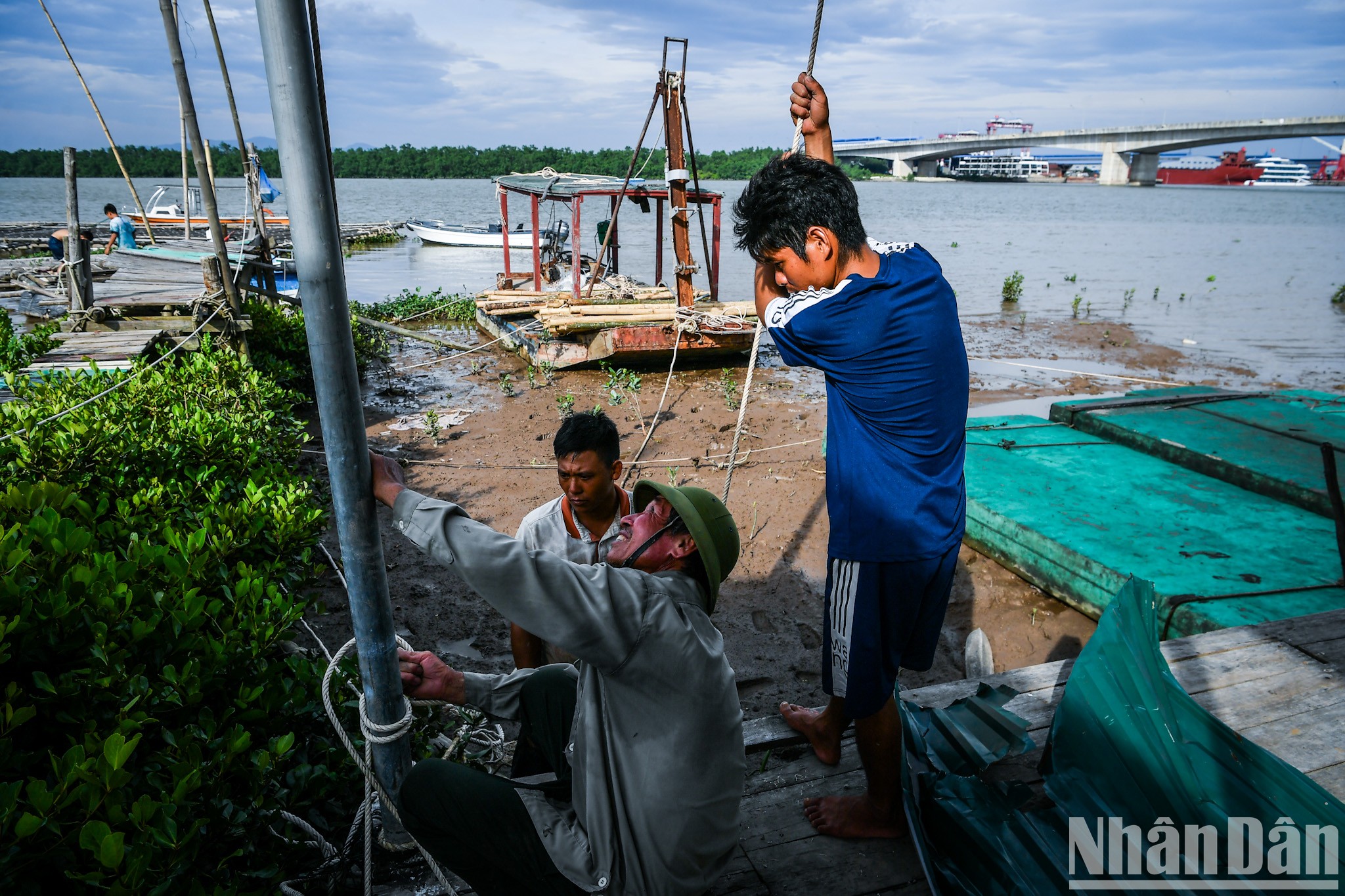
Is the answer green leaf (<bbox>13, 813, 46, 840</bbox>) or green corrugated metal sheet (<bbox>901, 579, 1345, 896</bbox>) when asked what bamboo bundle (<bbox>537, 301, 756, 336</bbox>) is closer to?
green corrugated metal sheet (<bbox>901, 579, 1345, 896</bbox>)

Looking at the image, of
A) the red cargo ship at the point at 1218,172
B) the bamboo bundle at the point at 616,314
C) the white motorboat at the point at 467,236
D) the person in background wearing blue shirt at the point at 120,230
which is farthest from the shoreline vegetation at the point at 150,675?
the red cargo ship at the point at 1218,172

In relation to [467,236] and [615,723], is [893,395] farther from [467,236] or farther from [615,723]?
[467,236]

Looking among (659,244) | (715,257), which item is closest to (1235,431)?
(715,257)

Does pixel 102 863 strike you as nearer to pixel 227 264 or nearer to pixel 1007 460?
pixel 1007 460

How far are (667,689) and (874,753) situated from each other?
36.5 inches

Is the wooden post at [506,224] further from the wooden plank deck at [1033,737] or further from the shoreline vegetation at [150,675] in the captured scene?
the wooden plank deck at [1033,737]

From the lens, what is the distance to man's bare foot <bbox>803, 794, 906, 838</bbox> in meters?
2.16

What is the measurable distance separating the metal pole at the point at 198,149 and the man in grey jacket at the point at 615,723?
557 cm

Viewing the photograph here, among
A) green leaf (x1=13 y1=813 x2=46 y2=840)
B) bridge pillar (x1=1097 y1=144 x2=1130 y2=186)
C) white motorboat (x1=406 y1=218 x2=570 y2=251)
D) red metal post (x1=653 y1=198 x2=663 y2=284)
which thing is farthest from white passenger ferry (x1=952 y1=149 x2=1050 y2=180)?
green leaf (x1=13 y1=813 x2=46 y2=840)

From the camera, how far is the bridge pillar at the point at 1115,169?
63.4 metres

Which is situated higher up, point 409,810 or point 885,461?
point 885,461

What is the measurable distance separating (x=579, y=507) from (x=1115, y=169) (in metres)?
78.9

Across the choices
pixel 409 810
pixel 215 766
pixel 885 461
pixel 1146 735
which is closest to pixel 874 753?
pixel 1146 735

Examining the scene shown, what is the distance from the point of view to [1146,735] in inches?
75.2
